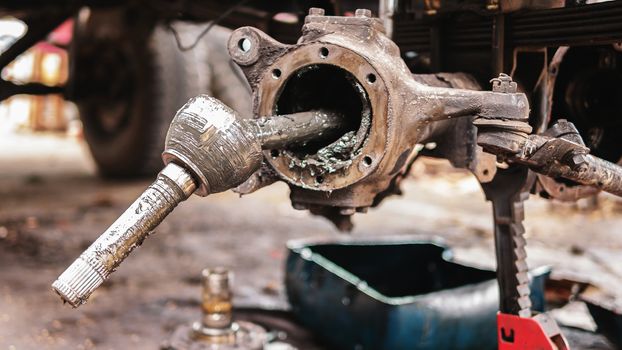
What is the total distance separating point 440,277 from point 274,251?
3.54 ft

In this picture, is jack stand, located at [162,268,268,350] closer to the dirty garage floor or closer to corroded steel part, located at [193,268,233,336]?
corroded steel part, located at [193,268,233,336]

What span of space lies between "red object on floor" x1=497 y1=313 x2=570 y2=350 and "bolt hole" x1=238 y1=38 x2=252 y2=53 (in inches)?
32.2

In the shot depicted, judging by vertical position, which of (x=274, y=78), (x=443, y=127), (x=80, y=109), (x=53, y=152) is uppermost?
(x=274, y=78)

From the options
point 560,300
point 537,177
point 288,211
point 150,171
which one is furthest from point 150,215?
point 150,171

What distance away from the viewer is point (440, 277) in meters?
2.82

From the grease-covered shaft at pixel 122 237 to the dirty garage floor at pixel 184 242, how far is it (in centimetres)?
136

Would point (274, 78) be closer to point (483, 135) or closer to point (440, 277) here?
point (483, 135)

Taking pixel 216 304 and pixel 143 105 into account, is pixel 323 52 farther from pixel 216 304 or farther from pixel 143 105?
pixel 143 105

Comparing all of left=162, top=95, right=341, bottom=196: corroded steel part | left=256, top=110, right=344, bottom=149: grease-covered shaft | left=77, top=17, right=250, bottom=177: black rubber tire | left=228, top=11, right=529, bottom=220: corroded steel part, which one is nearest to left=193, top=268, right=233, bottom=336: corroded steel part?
left=228, top=11, right=529, bottom=220: corroded steel part

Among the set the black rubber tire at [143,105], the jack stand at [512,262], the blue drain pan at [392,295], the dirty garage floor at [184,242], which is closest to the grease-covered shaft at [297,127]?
the jack stand at [512,262]

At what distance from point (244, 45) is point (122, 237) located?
50 centimetres

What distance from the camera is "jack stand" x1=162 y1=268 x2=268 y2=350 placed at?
2.19 metres

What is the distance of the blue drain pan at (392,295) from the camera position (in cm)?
216

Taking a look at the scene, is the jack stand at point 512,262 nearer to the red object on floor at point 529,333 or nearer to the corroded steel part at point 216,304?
the red object on floor at point 529,333
